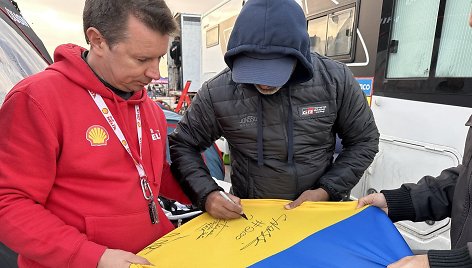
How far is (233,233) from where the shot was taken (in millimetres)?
1561

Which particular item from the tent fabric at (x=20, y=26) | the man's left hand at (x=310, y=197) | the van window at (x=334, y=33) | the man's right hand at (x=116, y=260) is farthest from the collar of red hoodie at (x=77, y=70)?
the van window at (x=334, y=33)

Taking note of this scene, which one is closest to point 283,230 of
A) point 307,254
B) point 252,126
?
point 307,254

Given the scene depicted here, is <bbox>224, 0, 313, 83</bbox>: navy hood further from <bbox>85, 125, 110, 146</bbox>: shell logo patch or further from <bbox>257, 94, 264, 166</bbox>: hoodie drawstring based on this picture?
<bbox>85, 125, 110, 146</bbox>: shell logo patch

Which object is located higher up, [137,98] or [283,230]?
[137,98]

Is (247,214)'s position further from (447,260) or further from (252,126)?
(447,260)

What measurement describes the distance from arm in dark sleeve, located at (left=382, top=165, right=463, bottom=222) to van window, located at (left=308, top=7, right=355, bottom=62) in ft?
7.51

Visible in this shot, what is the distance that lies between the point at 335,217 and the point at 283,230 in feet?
0.88

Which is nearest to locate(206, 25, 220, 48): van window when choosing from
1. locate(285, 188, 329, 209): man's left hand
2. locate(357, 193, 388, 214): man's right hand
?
locate(285, 188, 329, 209): man's left hand

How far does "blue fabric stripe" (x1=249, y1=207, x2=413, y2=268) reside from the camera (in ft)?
4.43

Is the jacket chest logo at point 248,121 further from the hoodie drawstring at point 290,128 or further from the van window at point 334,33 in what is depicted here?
the van window at point 334,33

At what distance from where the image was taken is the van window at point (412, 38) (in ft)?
9.02

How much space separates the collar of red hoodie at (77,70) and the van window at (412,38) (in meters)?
2.58

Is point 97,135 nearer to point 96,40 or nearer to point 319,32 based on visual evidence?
point 96,40

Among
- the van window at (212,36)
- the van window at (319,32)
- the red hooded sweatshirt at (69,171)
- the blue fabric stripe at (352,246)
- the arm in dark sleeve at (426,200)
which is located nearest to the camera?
the red hooded sweatshirt at (69,171)
